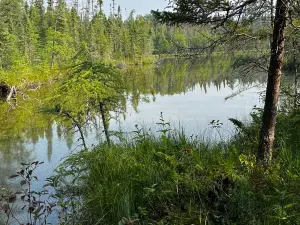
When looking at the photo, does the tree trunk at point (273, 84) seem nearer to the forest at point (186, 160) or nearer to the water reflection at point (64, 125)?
the forest at point (186, 160)

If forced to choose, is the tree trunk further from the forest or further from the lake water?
the lake water

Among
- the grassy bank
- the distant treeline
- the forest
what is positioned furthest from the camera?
the distant treeline

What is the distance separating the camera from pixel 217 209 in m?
4.01

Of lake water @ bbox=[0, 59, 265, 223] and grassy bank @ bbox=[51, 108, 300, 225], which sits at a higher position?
grassy bank @ bbox=[51, 108, 300, 225]

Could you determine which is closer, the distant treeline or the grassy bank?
the grassy bank

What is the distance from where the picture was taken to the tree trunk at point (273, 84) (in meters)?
4.58

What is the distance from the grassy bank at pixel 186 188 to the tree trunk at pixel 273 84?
24cm

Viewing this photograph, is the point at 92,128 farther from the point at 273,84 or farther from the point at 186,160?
the point at 273,84

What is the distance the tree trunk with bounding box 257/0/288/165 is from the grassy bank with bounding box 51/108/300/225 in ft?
0.79

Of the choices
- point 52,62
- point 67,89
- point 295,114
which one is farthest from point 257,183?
point 52,62

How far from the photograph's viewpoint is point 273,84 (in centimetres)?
473

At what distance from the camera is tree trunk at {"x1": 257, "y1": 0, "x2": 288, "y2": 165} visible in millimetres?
4578

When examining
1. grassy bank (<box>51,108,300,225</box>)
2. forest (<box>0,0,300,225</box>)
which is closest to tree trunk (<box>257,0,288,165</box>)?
forest (<box>0,0,300,225</box>)

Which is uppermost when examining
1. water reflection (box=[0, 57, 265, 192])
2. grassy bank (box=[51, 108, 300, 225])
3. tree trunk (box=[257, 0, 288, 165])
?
tree trunk (box=[257, 0, 288, 165])
